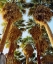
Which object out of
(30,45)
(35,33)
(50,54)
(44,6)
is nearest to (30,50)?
(30,45)

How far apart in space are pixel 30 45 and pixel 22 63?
14.2 feet

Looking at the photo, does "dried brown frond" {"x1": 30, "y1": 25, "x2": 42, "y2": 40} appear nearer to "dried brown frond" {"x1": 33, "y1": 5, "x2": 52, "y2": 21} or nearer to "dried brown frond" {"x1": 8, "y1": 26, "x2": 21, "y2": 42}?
"dried brown frond" {"x1": 8, "y1": 26, "x2": 21, "y2": 42}

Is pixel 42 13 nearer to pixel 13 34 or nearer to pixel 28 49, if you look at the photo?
pixel 13 34

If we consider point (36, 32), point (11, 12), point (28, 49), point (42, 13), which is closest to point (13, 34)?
point (36, 32)

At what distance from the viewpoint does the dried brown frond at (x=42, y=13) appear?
70.5ft

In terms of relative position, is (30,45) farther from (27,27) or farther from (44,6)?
(44,6)

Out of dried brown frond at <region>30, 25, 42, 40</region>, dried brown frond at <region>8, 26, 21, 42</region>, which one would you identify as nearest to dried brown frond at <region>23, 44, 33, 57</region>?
dried brown frond at <region>30, 25, 42, 40</region>

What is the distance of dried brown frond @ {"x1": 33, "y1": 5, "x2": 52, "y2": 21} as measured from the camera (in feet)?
70.5

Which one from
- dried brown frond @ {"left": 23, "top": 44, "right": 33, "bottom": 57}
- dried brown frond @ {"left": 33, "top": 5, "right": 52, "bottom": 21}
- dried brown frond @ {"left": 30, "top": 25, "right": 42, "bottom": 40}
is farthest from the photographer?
dried brown frond @ {"left": 23, "top": 44, "right": 33, "bottom": 57}

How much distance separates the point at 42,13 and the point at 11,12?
2.73m

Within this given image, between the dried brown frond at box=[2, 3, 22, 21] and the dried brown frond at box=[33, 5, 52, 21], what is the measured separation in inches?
59.4

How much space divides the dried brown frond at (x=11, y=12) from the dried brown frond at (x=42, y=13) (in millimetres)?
1508

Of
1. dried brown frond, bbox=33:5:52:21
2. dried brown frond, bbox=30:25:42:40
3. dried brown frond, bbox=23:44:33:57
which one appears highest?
dried brown frond, bbox=33:5:52:21

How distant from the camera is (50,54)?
2908 cm
